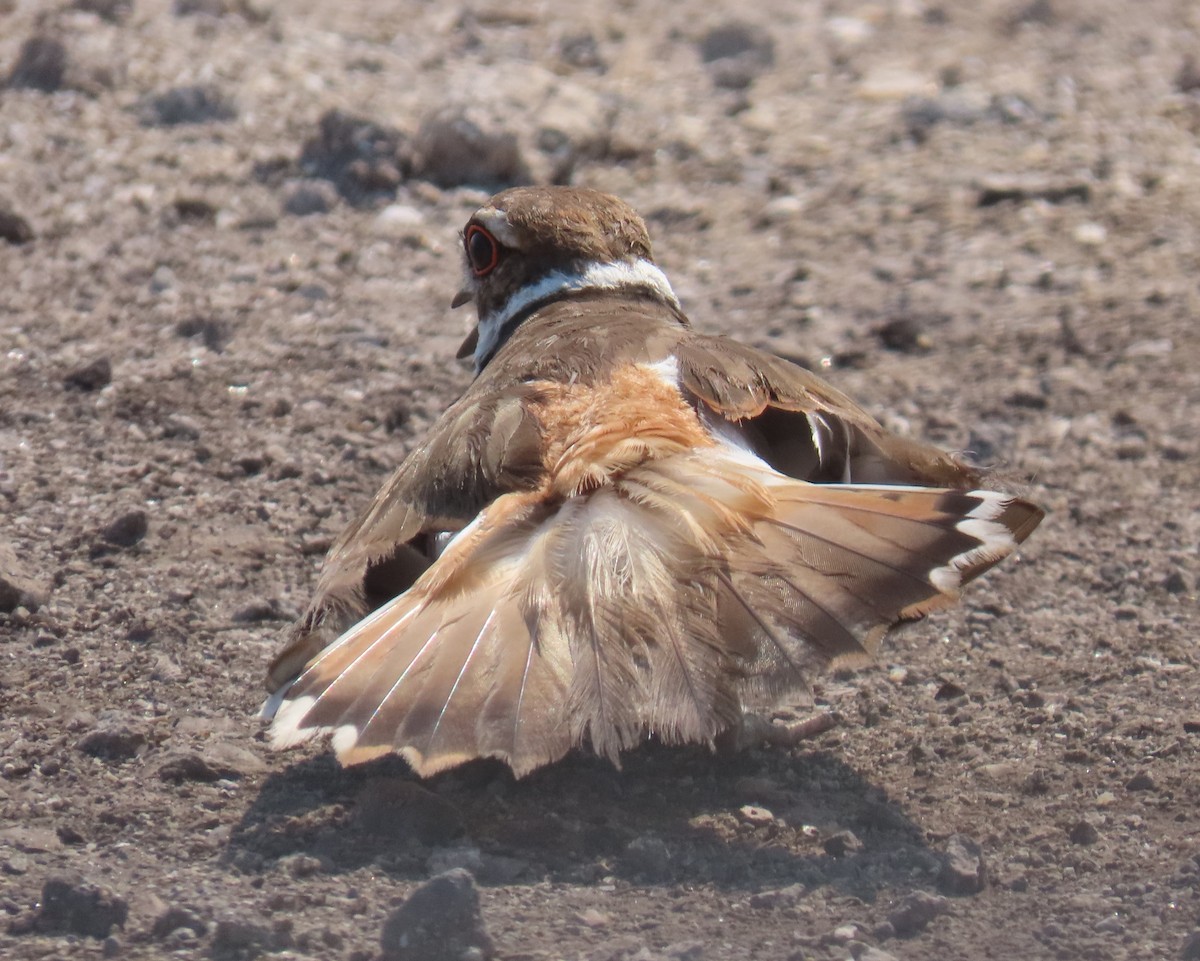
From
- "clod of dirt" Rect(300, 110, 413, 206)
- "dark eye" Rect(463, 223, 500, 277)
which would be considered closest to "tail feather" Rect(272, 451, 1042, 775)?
"dark eye" Rect(463, 223, 500, 277)

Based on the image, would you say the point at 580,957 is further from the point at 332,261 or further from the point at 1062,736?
the point at 332,261

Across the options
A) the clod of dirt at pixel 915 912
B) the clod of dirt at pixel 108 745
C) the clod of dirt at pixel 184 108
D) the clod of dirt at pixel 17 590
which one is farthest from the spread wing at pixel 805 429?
the clod of dirt at pixel 184 108

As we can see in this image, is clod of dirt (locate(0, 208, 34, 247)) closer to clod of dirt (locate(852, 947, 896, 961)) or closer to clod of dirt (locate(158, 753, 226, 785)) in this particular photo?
clod of dirt (locate(158, 753, 226, 785))

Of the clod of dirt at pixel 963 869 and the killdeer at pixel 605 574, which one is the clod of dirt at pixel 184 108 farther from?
the clod of dirt at pixel 963 869

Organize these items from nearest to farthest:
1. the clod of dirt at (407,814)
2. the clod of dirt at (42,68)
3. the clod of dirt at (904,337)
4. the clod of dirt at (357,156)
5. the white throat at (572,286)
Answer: the clod of dirt at (407,814) < the white throat at (572,286) < the clod of dirt at (904,337) < the clod of dirt at (357,156) < the clod of dirt at (42,68)

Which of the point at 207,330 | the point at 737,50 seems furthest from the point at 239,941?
the point at 737,50

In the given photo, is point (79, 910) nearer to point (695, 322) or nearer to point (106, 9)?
point (695, 322)
